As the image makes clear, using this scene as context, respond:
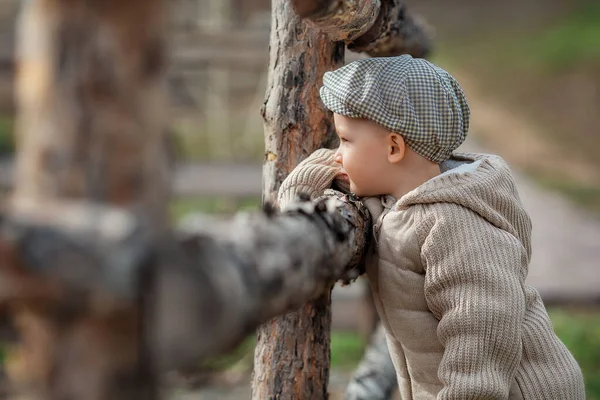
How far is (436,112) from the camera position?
1.71 meters

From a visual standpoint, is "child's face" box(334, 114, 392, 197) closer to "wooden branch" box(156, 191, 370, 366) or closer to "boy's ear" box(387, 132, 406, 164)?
"boy's ear" box(387, 132, 406, 164)

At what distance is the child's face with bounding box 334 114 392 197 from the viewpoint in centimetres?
173

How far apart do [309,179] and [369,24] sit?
1.30 ft

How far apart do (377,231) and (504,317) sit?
0.30 metres

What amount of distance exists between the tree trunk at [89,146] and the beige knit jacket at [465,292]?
2.60 ft

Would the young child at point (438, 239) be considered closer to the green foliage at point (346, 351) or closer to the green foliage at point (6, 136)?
the green foliage at point (346, 351)

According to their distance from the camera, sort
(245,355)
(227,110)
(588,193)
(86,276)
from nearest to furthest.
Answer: (86,276) → (245,355) → (588,193) → (227,110)

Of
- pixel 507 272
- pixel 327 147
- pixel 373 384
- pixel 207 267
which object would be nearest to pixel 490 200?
pixel 507 272

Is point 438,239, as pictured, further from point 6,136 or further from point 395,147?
point 6,136

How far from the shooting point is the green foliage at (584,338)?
4.08 metres

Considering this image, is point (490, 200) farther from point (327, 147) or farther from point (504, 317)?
point (327, 147)

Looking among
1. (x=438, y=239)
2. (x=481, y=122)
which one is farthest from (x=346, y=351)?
(x=481, y=122)

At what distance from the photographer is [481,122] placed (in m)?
10.1

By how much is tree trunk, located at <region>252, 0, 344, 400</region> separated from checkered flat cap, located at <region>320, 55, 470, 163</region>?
0.21m
